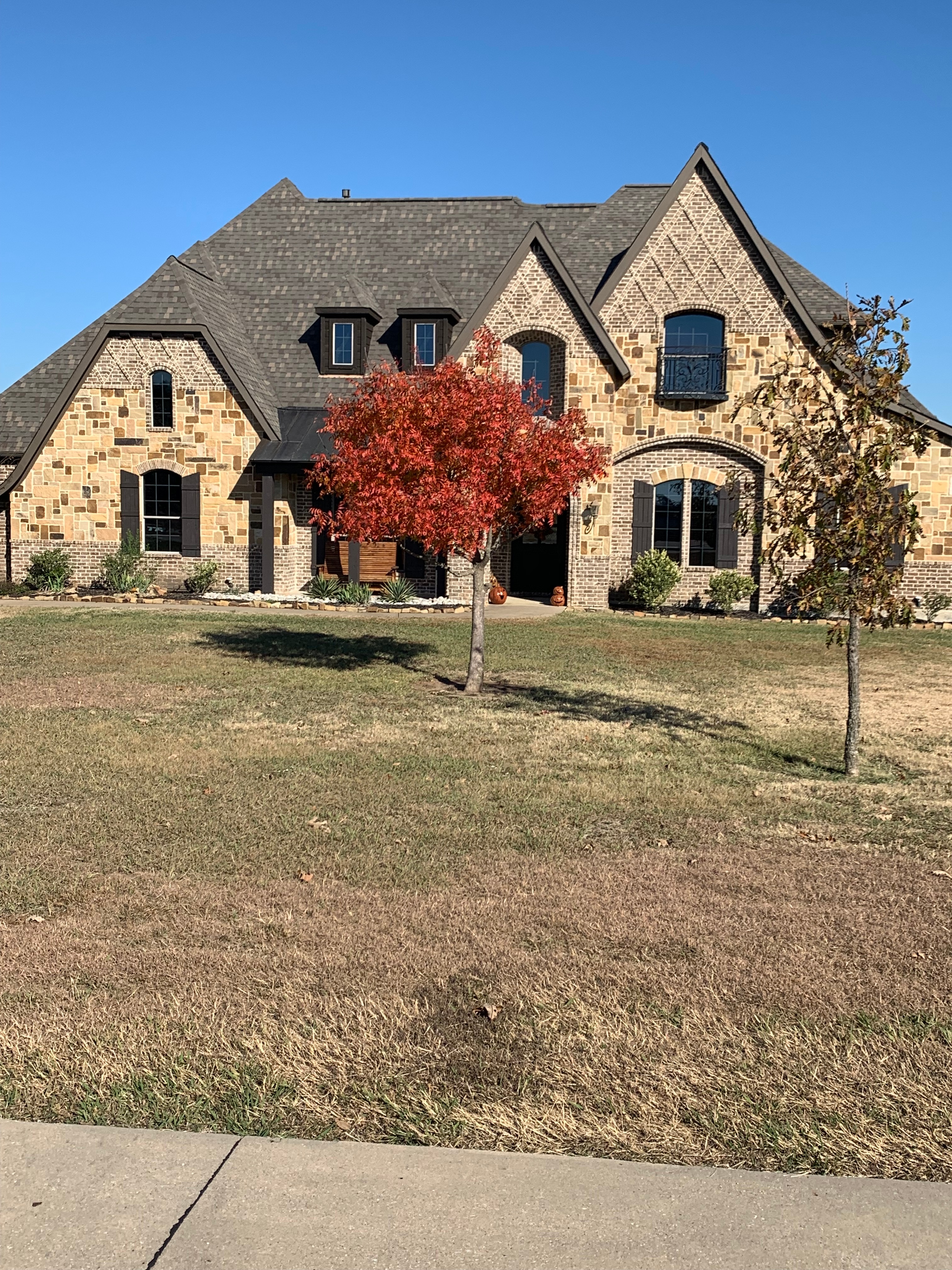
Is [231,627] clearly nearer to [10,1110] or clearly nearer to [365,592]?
[365,592]

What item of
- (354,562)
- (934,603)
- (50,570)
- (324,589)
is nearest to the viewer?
(934,603)

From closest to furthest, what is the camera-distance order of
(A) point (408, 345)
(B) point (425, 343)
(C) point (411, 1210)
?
(C) point (411, 1210)
(A) point (408, 345)
(B) point (425, 343)

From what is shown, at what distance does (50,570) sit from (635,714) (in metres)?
18.1

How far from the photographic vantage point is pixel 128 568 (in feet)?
85.6

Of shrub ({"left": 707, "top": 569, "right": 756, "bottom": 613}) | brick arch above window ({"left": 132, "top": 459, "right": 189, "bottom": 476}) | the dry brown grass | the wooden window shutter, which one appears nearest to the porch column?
brick arch above window ({"left": 132, "top": 459, "right": 189, "bottom": 476})

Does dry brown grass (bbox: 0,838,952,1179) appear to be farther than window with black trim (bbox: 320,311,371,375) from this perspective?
No

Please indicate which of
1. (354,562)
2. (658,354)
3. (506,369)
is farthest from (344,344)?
(658,354)

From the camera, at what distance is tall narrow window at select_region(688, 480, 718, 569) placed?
26.7 metres

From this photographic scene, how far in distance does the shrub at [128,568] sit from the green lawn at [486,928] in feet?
43.7

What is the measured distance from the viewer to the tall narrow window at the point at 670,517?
26.8m

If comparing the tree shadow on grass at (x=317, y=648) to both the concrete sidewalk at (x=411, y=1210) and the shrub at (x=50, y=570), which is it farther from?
the concrete sidewalk at (x=411, y=1210)

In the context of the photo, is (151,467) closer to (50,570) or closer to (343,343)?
(50,570)

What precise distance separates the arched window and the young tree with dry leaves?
1588 cm

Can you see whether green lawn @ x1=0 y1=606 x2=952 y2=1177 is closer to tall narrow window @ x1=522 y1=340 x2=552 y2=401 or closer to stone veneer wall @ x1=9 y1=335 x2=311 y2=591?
stone veneer wall @ x1=9 y1=335 x2=311 y2=591
